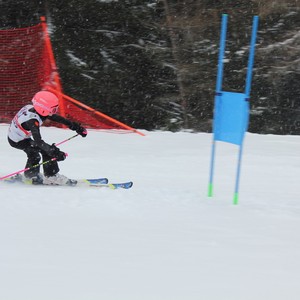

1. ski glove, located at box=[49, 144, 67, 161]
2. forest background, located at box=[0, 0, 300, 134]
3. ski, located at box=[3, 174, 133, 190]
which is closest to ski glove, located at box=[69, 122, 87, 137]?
ski, located at box=[3, 174, 133, 190]

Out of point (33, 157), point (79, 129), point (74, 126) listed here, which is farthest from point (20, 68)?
point (33, 157)

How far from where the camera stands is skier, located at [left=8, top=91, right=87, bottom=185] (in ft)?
19.9

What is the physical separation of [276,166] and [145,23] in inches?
321

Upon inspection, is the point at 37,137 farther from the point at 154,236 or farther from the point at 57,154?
the point at 154,236

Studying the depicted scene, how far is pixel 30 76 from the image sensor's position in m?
11.7

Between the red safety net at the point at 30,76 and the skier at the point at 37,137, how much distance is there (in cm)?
418

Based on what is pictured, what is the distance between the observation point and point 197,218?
4.99 meters

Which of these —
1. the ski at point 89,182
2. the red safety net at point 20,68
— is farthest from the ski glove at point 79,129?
the red safety net at point 20,68

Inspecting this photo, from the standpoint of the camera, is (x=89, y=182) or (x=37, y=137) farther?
(x=89, y=182)

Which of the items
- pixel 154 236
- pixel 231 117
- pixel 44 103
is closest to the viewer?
pixel 154 236

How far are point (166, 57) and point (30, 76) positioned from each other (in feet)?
14.9

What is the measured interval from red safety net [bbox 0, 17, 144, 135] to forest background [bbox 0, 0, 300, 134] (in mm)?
3076

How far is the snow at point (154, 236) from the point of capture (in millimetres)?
3369

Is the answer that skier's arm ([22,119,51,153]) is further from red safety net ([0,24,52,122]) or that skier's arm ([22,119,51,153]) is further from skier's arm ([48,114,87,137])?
red safety net ([0,24,52,122])
